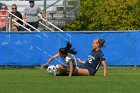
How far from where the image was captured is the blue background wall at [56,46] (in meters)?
23.5

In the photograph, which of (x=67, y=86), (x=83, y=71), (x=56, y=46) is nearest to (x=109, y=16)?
(x=56, y=46)

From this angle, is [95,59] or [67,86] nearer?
[67,86]

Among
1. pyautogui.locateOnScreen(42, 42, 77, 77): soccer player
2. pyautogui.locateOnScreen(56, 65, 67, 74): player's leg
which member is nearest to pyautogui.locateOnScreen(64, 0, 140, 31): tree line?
pyautogui.locateOnScreen(56, 65, 67, 74): player's leg

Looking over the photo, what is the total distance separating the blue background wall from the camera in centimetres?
2350

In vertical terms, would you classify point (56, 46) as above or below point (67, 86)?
below

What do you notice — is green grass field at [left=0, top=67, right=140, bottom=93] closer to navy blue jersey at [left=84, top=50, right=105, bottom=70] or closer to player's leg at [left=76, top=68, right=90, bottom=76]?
player's leg at [left=76, top=68, right=90, bottom=76]

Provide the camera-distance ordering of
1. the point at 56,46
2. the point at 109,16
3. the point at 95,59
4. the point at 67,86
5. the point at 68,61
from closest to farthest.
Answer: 1. the point at 67,86
2. the point at 68,61
3. the point at 95,59
4. the point at 56,46
5. the point at 109,16

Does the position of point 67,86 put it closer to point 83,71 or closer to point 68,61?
point 68,61

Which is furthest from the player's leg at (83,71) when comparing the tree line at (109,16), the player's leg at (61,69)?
the tree line at (109,16)

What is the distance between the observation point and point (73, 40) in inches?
935

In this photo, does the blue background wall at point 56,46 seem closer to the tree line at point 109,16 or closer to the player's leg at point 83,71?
the player's leg at point 83,71

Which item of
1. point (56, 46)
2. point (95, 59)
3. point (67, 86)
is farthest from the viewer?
point (56, 46)

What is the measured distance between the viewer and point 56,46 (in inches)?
933

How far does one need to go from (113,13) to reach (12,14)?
1631 centimetres
